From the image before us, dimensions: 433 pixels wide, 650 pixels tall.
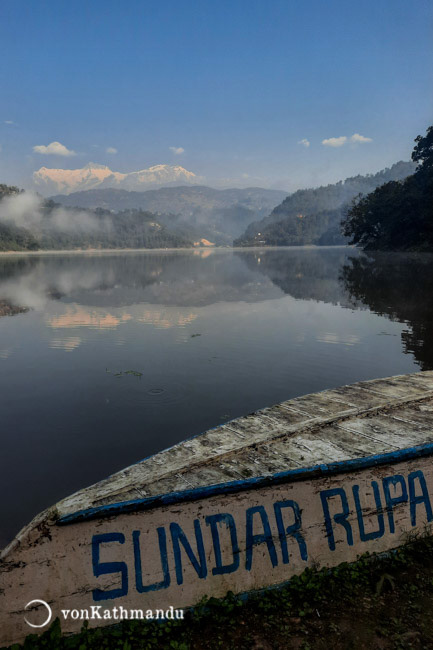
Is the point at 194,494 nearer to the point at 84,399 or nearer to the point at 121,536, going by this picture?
the point at 121,536

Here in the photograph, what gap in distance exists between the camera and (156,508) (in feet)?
11.9

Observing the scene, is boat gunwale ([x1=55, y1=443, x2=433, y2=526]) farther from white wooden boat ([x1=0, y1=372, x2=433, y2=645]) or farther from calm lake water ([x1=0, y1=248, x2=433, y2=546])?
calm lake water ([x1=0, y1=248, x2=433, y2=546])

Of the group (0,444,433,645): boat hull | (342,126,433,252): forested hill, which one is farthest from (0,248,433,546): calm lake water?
(342,126,433,252): forested hill

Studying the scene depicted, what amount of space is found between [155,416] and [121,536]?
16.7ft

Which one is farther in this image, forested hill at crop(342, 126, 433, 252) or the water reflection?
forested hill at crop(342, 126, 433, 252)

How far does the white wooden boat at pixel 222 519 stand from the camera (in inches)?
133

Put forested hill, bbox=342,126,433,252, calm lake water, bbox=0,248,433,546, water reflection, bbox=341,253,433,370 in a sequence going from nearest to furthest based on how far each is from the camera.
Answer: calm lake water, bbox=0,248,433,546
water reflection, bbox=341,253,433,370
forested hill, bbox=342,126,433,252

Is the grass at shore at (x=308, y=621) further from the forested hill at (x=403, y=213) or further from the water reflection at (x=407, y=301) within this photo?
the forested hill at (x=403, y=213)

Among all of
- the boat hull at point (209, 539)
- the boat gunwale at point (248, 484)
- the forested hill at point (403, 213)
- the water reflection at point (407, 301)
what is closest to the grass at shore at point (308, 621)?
the boat hull at point (209, 539)

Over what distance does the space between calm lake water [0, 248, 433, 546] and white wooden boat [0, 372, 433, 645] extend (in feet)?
7.39

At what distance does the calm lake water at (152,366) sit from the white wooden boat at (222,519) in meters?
2.25

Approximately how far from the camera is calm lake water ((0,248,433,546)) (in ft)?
23.4

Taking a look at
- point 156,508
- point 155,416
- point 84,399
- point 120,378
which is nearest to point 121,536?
point 156,508

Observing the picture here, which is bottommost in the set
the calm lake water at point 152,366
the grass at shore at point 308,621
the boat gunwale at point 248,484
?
the grass at shore at point 308,621
